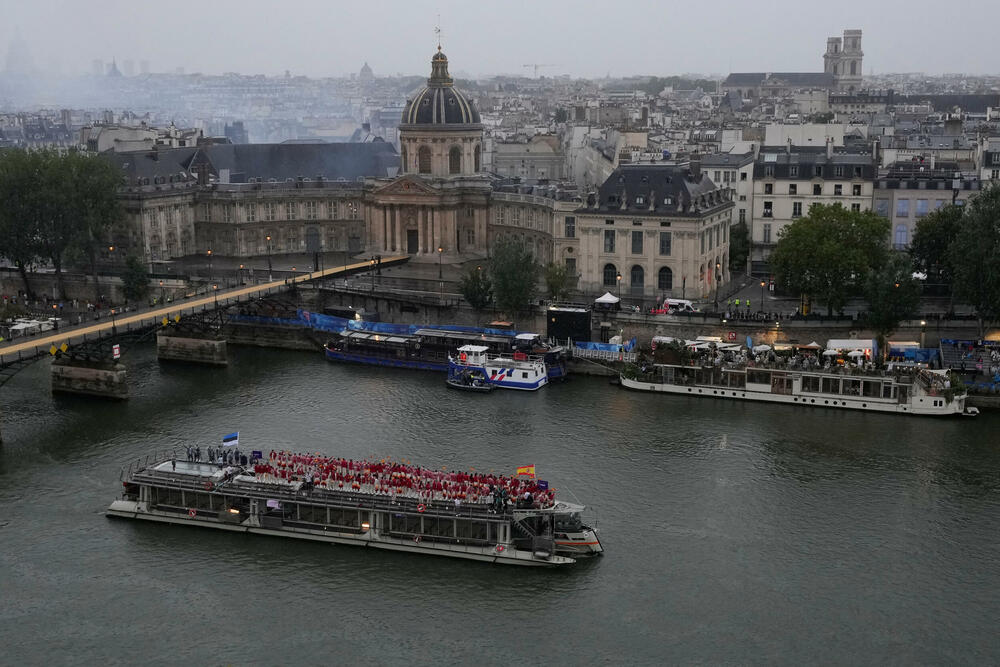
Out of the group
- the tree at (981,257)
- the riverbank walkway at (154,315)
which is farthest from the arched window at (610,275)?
the tree at (981,257)

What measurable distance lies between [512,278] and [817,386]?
1917 centimetres

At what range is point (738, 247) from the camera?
276 feet

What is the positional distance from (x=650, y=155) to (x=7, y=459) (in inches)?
2287

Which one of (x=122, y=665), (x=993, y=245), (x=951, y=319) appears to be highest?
(x=993, y=245)

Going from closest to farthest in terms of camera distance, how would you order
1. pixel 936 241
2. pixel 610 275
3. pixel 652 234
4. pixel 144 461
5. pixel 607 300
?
1. pixel 144 461
2. pixel 607 300
3. pixel 936 241
4. pixel 652 234
5. pixel 610 275

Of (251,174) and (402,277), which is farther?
(251,174)

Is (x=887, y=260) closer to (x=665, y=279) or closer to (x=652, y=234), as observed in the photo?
(x=665, y=279)

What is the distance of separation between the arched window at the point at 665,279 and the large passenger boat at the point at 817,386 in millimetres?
13863

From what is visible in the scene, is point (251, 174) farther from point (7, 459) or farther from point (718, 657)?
point (718, 657)

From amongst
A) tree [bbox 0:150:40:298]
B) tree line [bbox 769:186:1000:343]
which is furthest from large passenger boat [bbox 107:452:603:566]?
tree [bbox 0:150:40:298]

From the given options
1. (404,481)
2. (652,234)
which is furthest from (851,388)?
(404,481)

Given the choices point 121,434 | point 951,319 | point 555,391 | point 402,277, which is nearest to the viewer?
point 121,434

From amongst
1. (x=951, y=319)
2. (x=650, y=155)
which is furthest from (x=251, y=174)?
(x=951, y=319)

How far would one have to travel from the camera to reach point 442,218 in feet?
297
